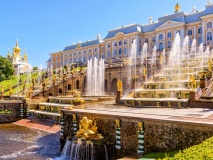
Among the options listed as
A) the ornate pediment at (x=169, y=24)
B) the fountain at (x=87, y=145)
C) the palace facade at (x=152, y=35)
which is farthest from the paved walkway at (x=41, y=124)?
the ornate pediment at (x=169, y=24)

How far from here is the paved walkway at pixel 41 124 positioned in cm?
2412

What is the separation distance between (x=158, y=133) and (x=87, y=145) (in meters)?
4.16

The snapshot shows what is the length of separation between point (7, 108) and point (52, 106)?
300 inches

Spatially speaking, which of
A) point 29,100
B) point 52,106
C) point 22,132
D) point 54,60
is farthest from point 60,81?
point 54,60

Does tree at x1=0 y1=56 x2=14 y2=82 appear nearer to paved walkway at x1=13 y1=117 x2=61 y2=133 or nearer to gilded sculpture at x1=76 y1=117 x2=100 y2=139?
paved walkway at x1=13 y1=117 x2=61 y2=133

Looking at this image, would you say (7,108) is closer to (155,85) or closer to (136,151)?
(155,85)

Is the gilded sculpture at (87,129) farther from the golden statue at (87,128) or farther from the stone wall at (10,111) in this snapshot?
the stone wall at (10,111)

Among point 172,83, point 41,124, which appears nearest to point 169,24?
point 172,83

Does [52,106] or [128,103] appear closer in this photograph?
[128,103]

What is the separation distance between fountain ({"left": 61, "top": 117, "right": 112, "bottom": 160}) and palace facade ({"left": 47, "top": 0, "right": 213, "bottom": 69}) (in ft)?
138

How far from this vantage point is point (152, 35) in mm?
62000

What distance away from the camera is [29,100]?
33188 mm

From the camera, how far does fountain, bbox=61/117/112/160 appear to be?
13633 mm

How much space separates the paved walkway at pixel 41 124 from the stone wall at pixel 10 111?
78.7 inches
